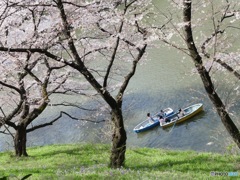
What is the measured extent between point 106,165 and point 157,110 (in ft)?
42.0

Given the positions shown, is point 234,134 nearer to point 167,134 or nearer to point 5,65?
point 5,65

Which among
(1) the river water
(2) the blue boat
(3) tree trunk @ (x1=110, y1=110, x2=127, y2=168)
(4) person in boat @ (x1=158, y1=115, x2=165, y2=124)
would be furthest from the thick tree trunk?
(2) the blue boat

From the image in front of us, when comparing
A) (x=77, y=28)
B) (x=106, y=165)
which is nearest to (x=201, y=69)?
(x=106, y=165)

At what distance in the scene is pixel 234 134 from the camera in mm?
9656

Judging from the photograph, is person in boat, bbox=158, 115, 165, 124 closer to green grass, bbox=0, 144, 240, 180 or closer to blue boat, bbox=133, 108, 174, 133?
blue boat, bbox=133, 108, 174, 133

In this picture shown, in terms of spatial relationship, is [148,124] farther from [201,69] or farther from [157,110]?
[201,69]

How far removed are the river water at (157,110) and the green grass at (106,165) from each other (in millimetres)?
4771

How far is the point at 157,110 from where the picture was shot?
23.1 meters

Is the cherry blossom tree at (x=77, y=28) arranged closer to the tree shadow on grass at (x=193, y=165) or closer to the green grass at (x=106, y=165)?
the tree shadow on grass at (x=193, y=165)

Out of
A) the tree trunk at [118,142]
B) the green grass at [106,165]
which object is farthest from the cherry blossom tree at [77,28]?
the green grass at [106,165]

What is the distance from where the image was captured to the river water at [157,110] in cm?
1912

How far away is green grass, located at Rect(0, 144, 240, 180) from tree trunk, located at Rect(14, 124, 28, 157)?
43 centimetres

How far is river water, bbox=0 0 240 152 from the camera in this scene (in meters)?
19.1

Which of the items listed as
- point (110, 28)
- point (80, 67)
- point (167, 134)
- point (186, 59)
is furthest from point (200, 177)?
point (186, 59)
